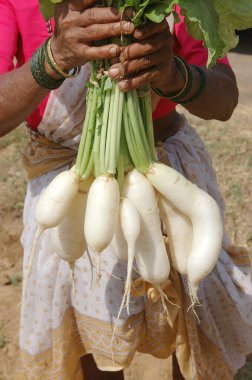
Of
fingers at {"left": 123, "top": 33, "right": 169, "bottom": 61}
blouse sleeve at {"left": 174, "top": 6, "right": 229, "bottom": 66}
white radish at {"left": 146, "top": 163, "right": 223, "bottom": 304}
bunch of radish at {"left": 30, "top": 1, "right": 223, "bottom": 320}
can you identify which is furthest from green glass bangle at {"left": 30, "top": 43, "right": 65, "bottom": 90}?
blouse sleeve at {"left": 174, "top": 6, "right": 229, "bottom": 66}

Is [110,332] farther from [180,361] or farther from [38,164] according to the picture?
[38,164]

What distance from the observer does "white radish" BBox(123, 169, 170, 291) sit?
1400 millimetres

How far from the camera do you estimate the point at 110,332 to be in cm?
186

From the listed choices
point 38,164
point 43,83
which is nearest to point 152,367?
point 38,164

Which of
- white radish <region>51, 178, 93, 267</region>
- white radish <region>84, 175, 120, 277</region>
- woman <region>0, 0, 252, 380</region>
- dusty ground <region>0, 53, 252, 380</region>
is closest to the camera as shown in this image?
white radish <region>84, 175, 120, 277</region>

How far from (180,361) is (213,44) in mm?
1149

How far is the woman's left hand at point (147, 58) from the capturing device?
1.27 metres

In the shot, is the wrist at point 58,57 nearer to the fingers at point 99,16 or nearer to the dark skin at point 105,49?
the dark skin at point 105,49

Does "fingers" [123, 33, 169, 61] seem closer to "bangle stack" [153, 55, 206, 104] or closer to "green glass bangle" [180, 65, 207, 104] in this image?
"bangle stack" [153, 55, 206, 104]

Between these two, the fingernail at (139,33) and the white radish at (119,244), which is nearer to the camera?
the fingernail at (139,33)

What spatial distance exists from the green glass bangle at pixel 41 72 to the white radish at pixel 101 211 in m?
0.27

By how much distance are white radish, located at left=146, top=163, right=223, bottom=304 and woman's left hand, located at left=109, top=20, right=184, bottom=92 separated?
0.22m

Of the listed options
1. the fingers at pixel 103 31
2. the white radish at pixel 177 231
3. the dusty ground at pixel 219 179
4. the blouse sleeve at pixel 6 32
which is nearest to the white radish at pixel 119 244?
the white radish at pixel 177 231

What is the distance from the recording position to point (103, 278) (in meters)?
1.78
